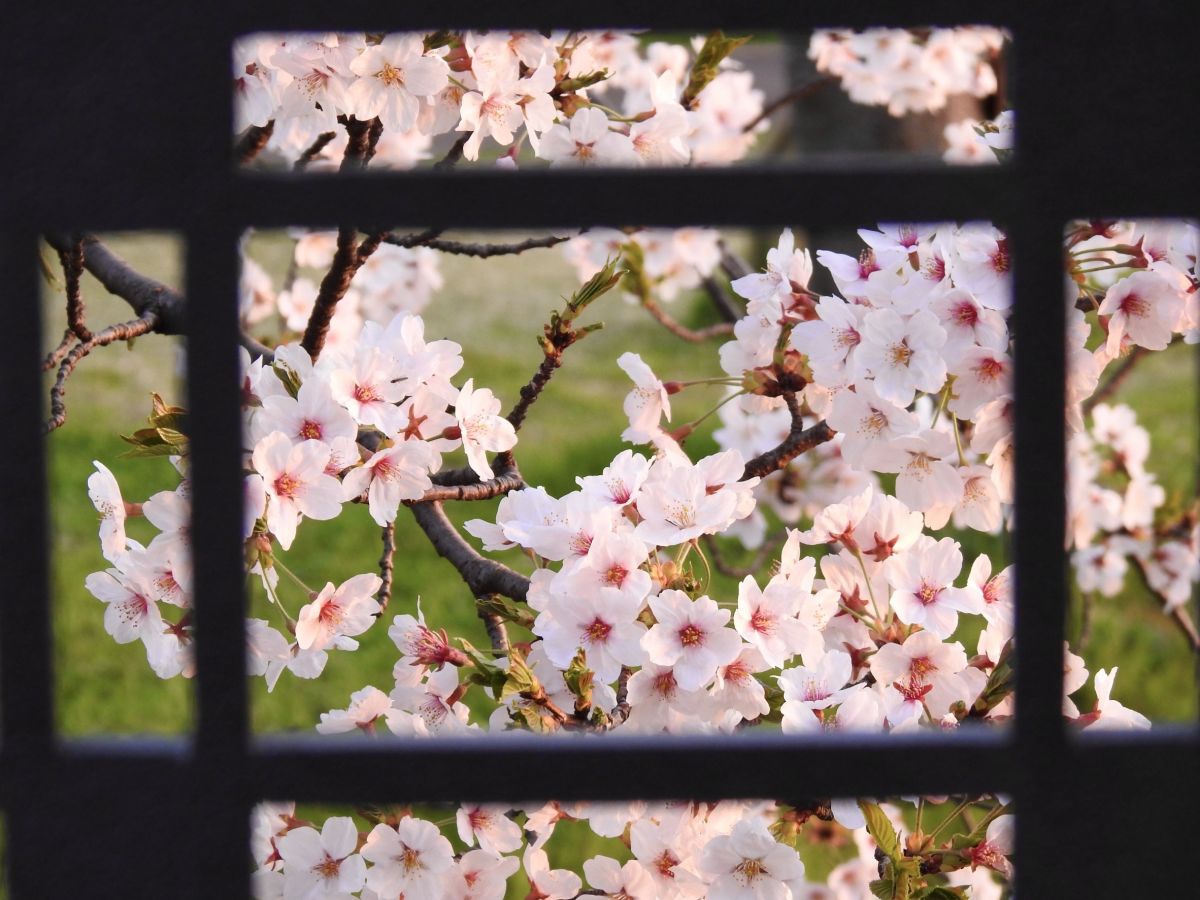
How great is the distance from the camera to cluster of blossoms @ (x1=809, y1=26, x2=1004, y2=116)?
2416 millimetres

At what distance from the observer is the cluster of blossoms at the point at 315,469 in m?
1.11

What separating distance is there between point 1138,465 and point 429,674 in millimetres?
1689

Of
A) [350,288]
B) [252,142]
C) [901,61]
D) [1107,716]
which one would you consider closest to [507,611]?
[1107,716]

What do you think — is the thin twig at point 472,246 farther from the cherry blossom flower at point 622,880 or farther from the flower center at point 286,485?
the cherry blossom flower at point 622,880

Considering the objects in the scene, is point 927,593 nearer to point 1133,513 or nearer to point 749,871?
point 749,871

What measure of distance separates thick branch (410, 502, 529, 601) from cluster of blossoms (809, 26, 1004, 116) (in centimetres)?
136

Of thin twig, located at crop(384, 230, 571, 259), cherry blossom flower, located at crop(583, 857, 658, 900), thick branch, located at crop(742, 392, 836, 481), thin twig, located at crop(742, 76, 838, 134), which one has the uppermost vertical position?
thin twig, located at crop(742, 76, 838, 134)

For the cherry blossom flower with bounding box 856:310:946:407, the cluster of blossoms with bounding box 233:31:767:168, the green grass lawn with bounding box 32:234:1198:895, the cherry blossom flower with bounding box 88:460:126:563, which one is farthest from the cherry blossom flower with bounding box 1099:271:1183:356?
the green grass lawn with bounding box 32:234:1198:895

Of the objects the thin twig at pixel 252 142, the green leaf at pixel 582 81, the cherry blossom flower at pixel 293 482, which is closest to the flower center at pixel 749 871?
the cherry blossom flower at pixel 293 482

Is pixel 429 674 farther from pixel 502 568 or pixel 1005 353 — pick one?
pixel 1005 353

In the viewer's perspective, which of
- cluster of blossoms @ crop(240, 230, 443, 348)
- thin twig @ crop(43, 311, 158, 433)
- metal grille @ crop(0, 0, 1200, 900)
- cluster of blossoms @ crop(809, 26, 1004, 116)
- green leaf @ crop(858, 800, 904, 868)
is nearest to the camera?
metal grille @ crop(0, 0, 1200, 900)

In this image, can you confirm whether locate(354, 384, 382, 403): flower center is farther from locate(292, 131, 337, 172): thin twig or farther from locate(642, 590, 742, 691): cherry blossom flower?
locate(292, 131, 337, 172): thin twig

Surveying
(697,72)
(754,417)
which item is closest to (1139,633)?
(754,417)

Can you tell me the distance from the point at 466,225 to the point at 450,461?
3763 mm
